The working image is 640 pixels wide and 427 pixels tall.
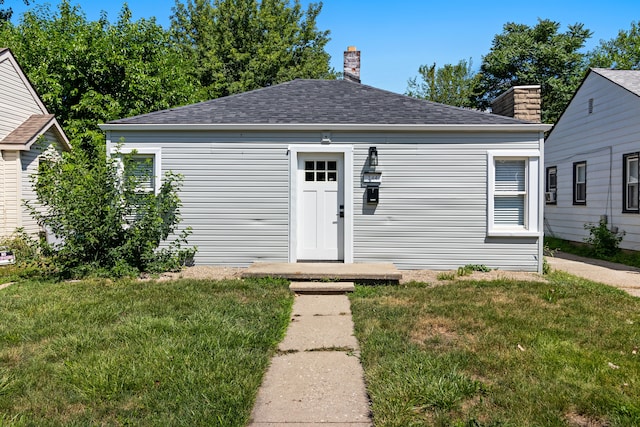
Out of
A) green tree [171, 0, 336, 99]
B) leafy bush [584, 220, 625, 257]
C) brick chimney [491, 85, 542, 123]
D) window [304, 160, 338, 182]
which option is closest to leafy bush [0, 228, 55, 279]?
window [304, 160, 338, 182]

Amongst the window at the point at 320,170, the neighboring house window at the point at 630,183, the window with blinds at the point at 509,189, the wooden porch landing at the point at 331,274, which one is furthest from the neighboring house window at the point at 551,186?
the wooden porch landing at the point at 331,274

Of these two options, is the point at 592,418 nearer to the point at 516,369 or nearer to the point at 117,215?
the point at 516,369

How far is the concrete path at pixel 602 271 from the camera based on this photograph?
8.09 meters

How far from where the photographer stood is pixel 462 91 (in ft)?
92.7

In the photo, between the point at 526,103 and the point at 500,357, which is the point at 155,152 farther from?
the point at 526,103

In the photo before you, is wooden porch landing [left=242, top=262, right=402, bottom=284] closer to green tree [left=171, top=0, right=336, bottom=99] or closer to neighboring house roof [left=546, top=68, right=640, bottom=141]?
neighboring house roof [left=546, top=68, right=640, bottom=141]

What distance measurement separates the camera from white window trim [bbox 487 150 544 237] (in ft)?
28.9

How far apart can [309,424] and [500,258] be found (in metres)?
6.92

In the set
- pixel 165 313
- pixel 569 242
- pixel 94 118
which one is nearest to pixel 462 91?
pixel 569 242

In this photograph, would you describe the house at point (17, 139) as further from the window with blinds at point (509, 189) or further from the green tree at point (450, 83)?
the green tree at point (450, 83)

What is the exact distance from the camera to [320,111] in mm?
9453

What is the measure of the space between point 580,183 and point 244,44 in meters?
20.7

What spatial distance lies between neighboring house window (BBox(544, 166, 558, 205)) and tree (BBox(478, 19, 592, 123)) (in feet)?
41.6

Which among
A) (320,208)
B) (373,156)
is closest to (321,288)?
(320,208)
